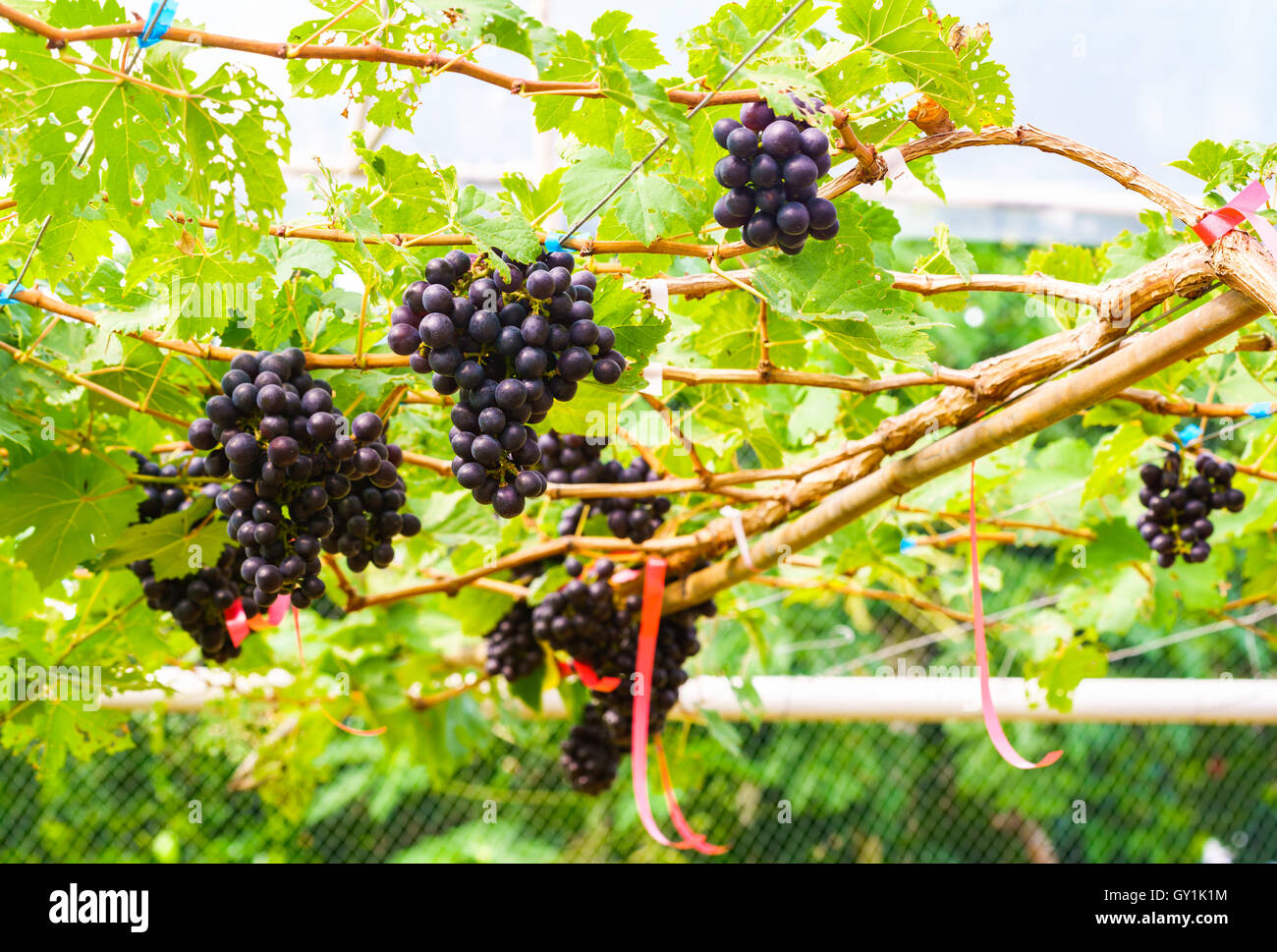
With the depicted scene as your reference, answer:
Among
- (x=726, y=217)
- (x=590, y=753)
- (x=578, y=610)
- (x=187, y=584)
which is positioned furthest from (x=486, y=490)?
(x=590, y=753)

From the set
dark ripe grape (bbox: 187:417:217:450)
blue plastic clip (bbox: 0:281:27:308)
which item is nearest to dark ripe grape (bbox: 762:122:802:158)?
dark ripe grape (bbox: 187:417:217:450)

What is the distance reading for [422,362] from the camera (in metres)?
0.70

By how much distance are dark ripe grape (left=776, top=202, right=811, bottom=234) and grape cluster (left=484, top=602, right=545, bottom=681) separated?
1015 mm

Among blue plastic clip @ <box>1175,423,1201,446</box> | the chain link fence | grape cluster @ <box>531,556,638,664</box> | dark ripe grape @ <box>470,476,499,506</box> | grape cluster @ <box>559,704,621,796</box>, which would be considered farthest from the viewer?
the chain link fence

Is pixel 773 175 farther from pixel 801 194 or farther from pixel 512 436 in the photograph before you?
pixel 512 436

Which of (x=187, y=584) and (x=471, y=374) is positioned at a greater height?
(x=471, y=374)

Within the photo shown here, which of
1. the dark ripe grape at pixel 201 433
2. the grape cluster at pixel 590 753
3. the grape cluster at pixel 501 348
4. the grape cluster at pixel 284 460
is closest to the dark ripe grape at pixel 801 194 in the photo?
the grape cluster at pixel 501 348

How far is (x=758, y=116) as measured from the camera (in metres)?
0.64

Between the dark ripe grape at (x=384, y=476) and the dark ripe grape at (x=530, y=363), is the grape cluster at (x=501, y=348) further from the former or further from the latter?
the dark ripe grape at (x=384, y=476)

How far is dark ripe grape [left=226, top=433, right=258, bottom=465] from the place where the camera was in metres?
0.79

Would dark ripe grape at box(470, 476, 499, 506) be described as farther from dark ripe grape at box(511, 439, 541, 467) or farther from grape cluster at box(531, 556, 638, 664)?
grape cluster at box(531, 556, 638, 664)

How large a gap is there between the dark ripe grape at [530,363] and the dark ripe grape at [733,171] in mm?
154

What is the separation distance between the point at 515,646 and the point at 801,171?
1082 mm
